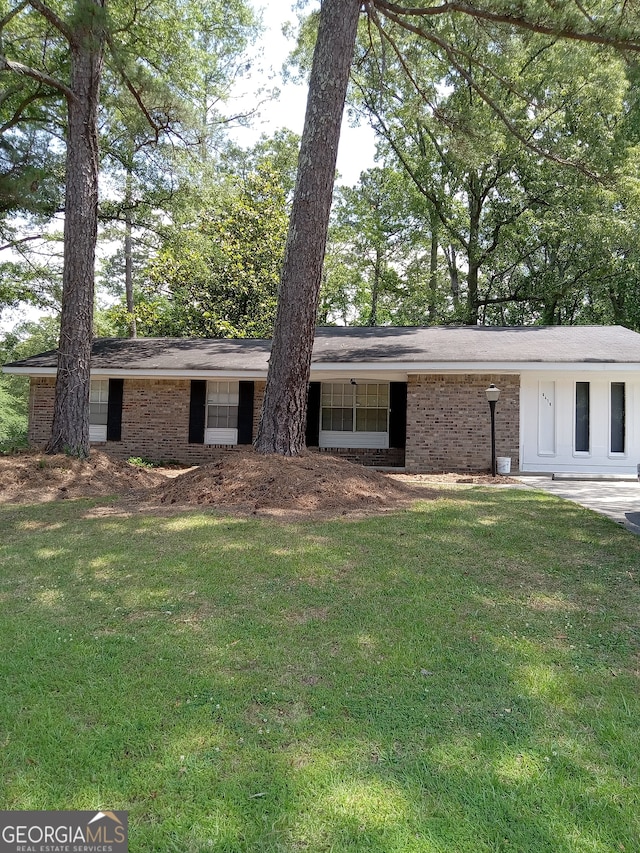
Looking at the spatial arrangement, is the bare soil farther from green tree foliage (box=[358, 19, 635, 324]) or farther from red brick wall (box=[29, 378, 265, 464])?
green tree foliage (box=[358, 19, 635, 324])

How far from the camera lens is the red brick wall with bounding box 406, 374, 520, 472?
1190 cm

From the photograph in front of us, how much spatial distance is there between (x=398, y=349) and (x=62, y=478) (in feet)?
26.1

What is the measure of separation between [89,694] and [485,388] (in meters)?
10.8

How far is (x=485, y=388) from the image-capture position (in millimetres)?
11938

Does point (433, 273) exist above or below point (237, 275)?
above

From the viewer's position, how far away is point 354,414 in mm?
13719

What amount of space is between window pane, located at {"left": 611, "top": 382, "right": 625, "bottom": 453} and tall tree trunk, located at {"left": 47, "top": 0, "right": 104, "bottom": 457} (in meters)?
11.0

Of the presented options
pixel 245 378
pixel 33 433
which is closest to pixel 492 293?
pixel 245 378

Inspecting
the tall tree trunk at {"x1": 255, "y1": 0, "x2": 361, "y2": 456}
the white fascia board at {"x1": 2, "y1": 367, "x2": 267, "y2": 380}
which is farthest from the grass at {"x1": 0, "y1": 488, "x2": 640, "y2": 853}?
the white fascia board at {"x1": 2, "y1": 367, "x2": 267, "y2": 380}

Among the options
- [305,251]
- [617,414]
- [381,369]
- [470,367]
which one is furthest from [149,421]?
[617,414]

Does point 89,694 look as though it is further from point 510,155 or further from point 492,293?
point 492,293

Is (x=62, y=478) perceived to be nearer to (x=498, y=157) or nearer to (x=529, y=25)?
(x=529, y=25)

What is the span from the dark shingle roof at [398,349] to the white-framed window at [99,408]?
71 centimetres

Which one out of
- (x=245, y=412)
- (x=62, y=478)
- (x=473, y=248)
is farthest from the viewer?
(x=473, y=248)
